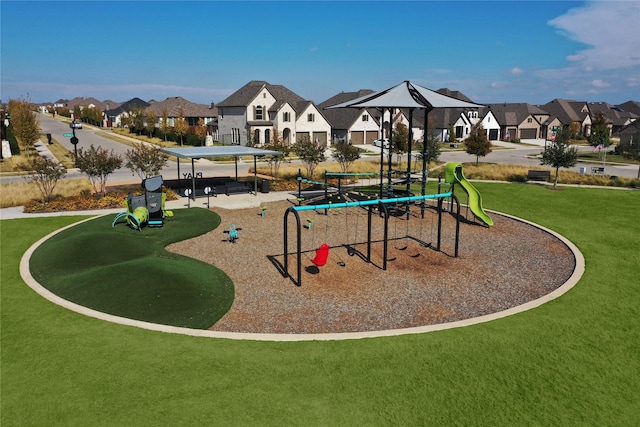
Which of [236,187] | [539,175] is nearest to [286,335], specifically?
[236,187]

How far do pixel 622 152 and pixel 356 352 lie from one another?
209 feet

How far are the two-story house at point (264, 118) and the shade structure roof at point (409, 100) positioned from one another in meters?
38.7

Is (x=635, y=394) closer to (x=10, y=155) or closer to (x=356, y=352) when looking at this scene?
(x=356, y=352)

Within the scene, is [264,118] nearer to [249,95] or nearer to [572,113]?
[249,95]

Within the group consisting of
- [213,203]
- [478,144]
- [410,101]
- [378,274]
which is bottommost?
[378,274]

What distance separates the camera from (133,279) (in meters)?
12.4

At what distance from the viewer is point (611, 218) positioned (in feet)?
69.4

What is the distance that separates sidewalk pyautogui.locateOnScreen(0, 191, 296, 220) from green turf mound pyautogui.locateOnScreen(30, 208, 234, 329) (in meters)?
5.30

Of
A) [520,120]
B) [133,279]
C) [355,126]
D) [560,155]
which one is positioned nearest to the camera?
[133,279]

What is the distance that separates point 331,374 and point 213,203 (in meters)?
17.6

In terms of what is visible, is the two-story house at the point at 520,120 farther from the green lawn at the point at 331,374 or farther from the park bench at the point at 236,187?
the green lawn at the point at 331,374

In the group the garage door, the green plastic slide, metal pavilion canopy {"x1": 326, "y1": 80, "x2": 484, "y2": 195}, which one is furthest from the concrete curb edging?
the garage door

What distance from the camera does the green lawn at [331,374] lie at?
285 inches

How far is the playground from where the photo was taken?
1127 cm
